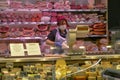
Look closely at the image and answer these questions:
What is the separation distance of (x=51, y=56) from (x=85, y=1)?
5.31 meters

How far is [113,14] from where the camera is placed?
9031 mm

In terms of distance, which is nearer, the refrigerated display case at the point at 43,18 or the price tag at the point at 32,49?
the price tag at the point at 32,49

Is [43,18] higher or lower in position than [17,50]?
lower

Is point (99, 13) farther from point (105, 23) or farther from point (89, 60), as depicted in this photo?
point (89, 60)

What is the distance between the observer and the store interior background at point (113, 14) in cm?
899

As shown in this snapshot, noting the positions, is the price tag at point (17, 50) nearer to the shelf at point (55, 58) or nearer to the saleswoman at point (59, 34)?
the shelf at point (55, 58)

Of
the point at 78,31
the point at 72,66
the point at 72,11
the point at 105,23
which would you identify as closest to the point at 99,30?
the point at 105,23

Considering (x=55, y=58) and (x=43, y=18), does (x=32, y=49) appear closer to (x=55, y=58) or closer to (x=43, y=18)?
(x=55, y=58)

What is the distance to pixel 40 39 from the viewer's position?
338 inches

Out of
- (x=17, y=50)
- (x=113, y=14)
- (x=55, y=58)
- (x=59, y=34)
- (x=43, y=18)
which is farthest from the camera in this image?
(x=113, y=14)

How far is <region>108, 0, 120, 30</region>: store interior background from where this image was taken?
29.5ft

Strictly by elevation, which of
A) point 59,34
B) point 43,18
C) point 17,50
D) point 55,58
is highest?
point 17,50

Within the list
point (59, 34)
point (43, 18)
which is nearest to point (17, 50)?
point (59, 34)

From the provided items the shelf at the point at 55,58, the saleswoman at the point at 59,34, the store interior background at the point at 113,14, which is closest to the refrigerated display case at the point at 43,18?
the store interior background at the point at 113,14
